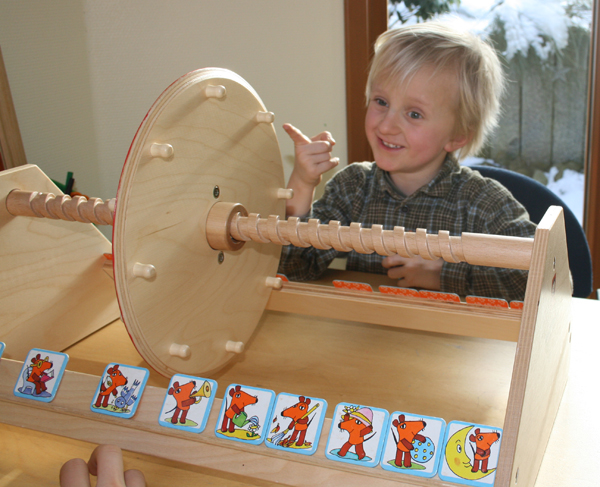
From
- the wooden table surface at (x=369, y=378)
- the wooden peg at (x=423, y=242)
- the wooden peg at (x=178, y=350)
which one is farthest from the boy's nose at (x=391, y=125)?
the wooden peg at (x=178, y=350)

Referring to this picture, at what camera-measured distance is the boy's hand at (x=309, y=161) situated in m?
0.91

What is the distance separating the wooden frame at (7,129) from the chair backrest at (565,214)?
97cm

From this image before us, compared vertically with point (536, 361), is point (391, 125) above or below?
above

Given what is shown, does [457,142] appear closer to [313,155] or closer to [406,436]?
[313,155]

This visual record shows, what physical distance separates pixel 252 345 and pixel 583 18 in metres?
1.36

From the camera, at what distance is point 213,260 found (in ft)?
2.10

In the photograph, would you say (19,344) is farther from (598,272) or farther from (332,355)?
(598,272)

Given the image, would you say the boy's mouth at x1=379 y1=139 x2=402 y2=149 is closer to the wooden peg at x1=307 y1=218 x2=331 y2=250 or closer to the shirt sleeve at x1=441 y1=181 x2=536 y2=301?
the shirt sleeve at x1=441 y1=181 x2=536 y2=301

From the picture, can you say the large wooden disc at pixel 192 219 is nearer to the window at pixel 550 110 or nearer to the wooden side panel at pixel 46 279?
the wooden side panel at pixel 46 279

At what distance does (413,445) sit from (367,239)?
0.69 ft

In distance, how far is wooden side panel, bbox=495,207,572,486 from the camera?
1.39ft

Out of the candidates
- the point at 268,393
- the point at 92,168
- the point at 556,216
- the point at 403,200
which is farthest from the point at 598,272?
the point at 92,168

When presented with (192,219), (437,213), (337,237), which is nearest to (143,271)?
(192,219)

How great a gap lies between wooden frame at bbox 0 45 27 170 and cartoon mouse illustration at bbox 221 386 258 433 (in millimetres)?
867
